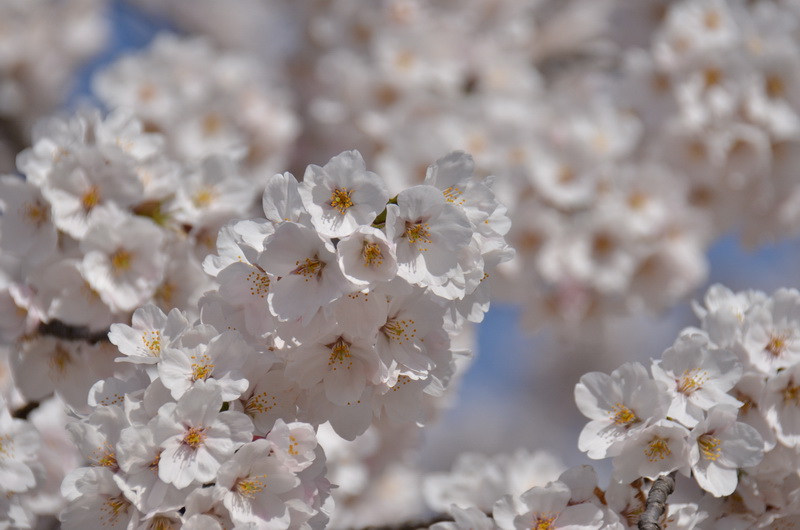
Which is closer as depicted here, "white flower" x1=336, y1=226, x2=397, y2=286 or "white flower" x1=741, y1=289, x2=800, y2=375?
"white flower" x1=336, y1=226, x2=397, y2=286

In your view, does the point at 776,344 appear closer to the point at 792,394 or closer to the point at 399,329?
the point at 792,394

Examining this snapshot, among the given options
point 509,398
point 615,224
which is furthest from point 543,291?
point 509,398

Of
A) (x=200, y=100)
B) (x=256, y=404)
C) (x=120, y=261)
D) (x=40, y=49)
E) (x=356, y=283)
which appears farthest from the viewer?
(x=40, y=49)

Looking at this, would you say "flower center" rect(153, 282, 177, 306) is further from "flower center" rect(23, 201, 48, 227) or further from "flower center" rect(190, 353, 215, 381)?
"flower center" rect(190, 353, 215, 381)

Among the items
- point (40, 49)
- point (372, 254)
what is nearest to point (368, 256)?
point (372, 254)

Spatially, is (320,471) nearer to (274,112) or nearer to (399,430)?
(399,430)

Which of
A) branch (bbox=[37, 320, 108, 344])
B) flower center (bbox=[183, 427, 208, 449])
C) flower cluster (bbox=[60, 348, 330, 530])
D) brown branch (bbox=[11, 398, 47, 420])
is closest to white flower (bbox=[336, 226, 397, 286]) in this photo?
flower cluster (bbox=[60, 348, 330, 530])

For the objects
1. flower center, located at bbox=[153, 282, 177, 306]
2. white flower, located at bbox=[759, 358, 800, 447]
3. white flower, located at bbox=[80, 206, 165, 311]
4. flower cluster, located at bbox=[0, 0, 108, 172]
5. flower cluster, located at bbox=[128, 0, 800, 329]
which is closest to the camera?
white flower, located at bbox=[759, 358, 800, 447]
